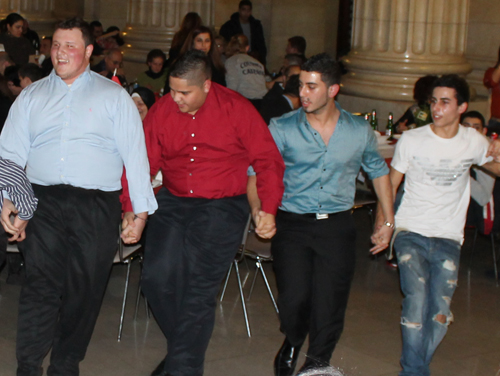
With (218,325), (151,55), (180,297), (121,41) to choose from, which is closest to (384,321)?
(218,325)

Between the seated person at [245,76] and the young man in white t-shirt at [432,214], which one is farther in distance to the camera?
the seated person at [245,76]

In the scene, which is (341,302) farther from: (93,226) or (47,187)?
(47,187)

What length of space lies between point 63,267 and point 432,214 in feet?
6.79

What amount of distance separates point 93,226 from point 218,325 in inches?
64.0

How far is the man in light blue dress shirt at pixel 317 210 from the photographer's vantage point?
13.7 feet

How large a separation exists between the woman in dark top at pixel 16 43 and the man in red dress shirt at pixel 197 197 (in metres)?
6.75

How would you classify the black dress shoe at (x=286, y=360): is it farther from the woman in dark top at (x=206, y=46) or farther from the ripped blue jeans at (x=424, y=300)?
the woman in dark top at (x=206, y=46)

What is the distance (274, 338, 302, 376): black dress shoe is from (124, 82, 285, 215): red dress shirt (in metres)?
0.94

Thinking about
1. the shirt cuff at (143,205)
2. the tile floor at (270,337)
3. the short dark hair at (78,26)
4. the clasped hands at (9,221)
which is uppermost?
the short dark hair at (78,26)

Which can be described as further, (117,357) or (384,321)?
(384,321)

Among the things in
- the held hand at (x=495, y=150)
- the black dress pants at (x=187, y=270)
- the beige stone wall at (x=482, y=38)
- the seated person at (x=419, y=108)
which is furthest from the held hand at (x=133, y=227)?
the beige stone wall at (x=482, y=38)

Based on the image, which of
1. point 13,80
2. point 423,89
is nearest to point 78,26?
point 13,80

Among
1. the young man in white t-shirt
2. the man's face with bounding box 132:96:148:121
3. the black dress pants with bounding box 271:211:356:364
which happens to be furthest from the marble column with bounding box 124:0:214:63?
the black dress pants with bounding box 271:211:356:364

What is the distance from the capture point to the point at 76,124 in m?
3.89
